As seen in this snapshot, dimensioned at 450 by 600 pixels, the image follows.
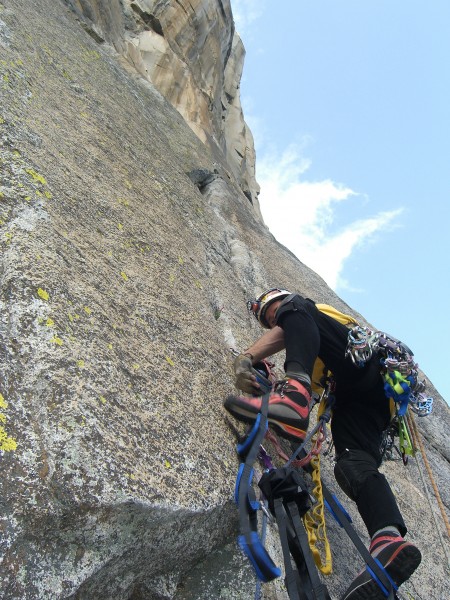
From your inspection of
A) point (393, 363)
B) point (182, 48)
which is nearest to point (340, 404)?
point (393, 363)

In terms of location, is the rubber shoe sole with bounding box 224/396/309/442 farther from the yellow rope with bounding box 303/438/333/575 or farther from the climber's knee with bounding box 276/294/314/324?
the climber's knee with bounding box 276/294/314/324

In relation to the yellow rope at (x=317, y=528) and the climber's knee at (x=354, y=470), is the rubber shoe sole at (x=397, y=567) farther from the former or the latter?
the climber's knee at (x=354, y=470)

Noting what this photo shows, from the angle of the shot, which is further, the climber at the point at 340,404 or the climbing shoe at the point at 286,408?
the climbing shoe at the point at 286,408

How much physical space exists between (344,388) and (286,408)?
1028 mm

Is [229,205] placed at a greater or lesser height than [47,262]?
greater

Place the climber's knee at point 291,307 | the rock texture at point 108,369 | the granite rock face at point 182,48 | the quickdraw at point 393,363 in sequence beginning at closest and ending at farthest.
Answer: the rock texture at point 108,369, the quickdraw at point 393,363, the climber's knee at point 291,307, the granite rock face at point 182,48

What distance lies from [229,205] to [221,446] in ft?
24.8

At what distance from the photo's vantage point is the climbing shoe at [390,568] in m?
3.04

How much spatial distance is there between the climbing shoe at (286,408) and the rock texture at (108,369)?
0.68 ft

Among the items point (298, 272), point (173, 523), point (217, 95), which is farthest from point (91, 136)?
point (217, 95)

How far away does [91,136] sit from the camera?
6168 mm

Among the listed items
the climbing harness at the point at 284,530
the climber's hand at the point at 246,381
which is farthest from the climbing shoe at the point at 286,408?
the climber's hand at the point at 246,381

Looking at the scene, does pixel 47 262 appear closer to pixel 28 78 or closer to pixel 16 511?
pixel 16 511

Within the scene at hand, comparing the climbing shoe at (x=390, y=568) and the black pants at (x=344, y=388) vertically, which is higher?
the black pants at (x=344, y=388)
